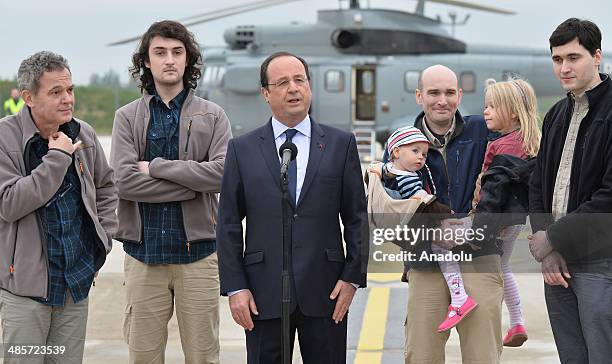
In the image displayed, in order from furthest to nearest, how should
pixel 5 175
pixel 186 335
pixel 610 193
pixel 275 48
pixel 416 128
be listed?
1. pixel 275 48
2. pixel 186 335
3. pixel 416 128
4. pixel 5 175
5. pixel 610 193

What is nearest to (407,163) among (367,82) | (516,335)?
(516,335)

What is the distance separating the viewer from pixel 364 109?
80.6 feet

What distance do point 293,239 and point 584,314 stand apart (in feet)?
4.43

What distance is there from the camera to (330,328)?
4098mm

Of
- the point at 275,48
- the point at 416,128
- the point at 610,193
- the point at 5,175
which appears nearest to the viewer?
the point at 610,193

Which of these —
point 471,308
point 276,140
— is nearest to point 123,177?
point 276,140

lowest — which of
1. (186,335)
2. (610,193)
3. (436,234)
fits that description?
(186,335)

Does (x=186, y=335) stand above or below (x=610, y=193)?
below

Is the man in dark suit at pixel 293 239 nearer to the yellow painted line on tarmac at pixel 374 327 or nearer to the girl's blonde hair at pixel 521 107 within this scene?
the girl's blonde hair at pixel 521 107

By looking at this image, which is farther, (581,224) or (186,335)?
(186,335)

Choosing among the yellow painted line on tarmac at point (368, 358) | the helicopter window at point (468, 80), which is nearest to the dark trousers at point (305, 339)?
the yellow painted line on tarmac at point (368, 358)

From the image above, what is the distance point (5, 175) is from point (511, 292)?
2.80 meters

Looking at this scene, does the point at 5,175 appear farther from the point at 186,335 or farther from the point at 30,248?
the point at 186,335

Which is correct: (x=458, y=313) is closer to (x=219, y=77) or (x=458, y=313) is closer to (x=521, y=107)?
(x=521, y=107)
